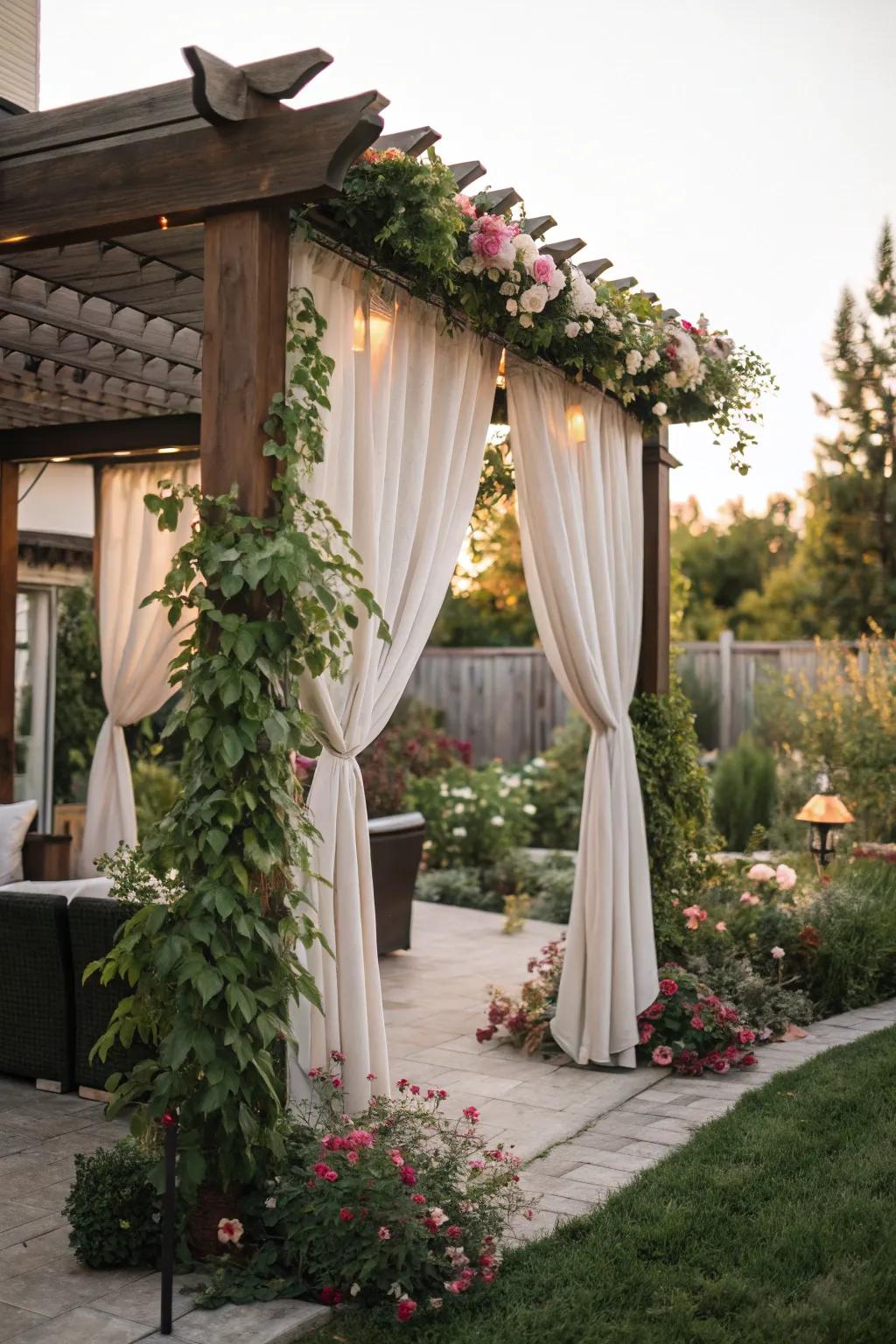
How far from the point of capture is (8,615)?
729cm

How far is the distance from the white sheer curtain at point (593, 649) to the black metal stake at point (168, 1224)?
2573 millimetres

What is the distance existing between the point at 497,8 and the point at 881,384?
36.9ft

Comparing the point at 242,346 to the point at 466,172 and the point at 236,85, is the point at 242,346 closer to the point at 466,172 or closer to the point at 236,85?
the point at 236,85

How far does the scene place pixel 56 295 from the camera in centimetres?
511

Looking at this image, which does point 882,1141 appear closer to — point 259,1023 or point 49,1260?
point 259,1023

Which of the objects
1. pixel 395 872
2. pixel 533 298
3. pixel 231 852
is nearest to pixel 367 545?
pixel 533 298

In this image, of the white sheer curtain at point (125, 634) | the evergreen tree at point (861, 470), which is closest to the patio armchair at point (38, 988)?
the white sheer curtain at point (125, 634)

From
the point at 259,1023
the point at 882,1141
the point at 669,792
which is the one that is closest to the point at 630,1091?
the point at 882,1141

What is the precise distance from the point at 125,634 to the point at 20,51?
123 inches

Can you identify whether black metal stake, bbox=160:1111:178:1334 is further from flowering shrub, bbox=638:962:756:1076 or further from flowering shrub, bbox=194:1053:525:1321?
flowering shrub, bbox=638:962:756:1076

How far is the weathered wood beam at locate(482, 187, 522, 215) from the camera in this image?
4062 mm

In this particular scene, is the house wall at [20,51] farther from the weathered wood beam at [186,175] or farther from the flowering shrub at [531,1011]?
the flowering shrub at [531,1011]

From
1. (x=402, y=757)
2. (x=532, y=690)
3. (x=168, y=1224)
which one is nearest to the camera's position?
(x=168, y=1224)

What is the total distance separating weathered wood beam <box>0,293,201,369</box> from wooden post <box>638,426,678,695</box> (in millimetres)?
2187
